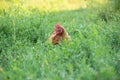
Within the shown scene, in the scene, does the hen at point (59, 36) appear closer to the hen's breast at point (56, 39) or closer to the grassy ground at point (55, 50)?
the hen's breast at point (56, 39)

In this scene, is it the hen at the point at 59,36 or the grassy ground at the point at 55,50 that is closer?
the grassy ground at the point at 55,50

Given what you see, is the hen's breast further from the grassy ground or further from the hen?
the grassy ground

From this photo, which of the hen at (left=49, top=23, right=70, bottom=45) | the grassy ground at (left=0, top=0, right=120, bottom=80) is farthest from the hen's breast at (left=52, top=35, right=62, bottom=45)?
the grassy ground at (left=0, top=0, right=120, bottom=80)

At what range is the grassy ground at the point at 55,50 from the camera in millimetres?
4121

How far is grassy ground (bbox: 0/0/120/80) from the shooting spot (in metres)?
4.12

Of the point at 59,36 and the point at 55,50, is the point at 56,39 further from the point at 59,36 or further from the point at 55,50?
the point at 55,50

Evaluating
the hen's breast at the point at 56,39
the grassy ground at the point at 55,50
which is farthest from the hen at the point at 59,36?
the grassy ground at the point at 55,50

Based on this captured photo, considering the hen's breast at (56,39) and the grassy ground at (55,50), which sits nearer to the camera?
the grassy ground at (55,50)

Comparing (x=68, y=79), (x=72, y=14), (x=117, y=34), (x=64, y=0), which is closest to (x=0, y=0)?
(x=72, y=14)

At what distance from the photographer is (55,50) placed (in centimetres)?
519

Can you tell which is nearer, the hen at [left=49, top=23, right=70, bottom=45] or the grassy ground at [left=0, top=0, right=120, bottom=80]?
the grassy ground at [left=0, top=0, right=120, bottom=80]

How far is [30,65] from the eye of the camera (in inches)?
179

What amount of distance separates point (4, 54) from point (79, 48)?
1400 millimetres

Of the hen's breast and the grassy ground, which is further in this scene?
the hen's breast
